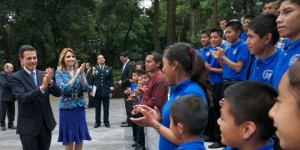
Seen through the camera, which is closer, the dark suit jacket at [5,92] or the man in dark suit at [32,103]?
the man in dark suit at [32,103]

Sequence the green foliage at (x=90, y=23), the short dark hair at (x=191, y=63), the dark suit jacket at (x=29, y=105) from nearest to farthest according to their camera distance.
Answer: the short dark hair at (x=191, y=63)
the dark suit jacket at (x=29, y=105)
the green foliage at (x=90, y=23)

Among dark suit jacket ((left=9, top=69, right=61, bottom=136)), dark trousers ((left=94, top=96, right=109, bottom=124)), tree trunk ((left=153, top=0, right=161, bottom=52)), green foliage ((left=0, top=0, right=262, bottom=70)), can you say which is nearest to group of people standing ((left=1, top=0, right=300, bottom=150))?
dark suit jacket ((left=9, top=69, right=61, bottom=136))

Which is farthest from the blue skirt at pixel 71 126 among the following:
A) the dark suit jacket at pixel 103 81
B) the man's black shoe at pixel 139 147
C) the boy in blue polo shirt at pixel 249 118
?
the dark suit jacket at pixel 103 81

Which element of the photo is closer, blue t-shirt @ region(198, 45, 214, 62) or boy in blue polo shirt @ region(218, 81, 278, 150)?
boy in blue polo shirt @ region(218, 81, 278, 150)

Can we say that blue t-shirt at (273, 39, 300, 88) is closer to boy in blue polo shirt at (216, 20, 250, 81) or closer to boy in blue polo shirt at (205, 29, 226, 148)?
boy in blue polo shirt at (216, 20, 250, 81)

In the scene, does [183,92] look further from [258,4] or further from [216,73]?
[258,4]

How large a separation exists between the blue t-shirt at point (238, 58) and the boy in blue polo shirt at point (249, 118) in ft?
10.9

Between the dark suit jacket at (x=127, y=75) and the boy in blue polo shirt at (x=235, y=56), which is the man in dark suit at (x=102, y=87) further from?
the boy in blue polo shirt at (x=235, y=56)

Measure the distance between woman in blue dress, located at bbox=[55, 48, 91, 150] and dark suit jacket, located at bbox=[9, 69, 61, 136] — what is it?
0.97 m

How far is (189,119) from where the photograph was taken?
8.14 ft

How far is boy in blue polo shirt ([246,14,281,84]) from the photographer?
3578 millimetres

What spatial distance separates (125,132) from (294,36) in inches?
309

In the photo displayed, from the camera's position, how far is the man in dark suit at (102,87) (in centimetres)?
→ 1112

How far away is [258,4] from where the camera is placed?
1518 cm
